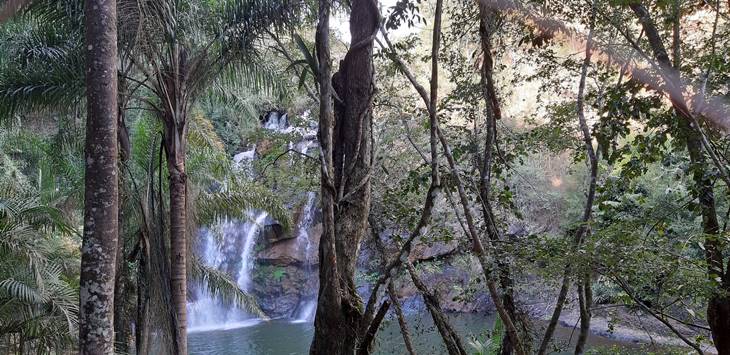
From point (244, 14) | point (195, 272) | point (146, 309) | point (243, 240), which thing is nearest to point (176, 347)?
point (146, 309)

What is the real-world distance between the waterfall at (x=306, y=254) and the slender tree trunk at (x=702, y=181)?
14149 millimetres

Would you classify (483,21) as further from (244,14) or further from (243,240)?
(243,240)

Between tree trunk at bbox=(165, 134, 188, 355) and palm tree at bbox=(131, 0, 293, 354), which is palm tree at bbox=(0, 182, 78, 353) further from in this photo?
palm tree at bbox=(131, 0, 293, 354)

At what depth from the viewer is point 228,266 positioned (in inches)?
741

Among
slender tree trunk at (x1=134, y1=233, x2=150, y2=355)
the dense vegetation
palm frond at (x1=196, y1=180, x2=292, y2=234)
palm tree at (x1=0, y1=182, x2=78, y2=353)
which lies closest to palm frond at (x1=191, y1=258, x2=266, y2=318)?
the dense vegetation

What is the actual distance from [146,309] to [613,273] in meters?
5.78

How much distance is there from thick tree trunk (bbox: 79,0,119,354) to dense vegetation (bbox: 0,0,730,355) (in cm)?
1

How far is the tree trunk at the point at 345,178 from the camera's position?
3512 millimetres

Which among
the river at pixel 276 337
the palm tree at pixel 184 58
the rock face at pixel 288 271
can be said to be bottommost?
the river at pixel 276 337

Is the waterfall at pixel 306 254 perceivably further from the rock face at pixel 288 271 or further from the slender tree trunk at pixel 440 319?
the slender tree trunk at pixel 440 319

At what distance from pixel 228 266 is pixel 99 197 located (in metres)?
15.6

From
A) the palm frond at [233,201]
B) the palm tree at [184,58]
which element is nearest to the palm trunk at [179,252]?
the palm tree at [184,58]

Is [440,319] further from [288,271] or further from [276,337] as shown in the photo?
[288,271]

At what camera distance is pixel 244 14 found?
7.00m
